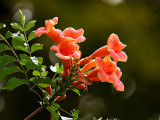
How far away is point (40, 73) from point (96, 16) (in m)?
5.81

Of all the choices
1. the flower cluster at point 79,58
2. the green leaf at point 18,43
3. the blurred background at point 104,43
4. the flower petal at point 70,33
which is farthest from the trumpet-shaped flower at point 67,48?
the blurred background at point 104,43

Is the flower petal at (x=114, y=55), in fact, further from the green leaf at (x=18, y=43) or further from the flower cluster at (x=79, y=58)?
the green leaf at (x=18, y=43)

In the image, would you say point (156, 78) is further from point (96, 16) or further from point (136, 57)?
point (96, 16)

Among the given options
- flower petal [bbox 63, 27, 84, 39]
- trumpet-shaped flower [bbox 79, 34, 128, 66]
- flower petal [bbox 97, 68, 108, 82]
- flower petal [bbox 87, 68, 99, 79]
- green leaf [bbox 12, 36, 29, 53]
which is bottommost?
flower petal [bbox 97, 68, 108, 82]

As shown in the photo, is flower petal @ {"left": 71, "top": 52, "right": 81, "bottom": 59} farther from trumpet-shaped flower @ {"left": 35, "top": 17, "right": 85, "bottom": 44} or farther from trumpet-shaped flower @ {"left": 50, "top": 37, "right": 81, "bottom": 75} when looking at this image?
trumpet-shaped flower @ {"left": 35, "top": 17, "right": 85, "bottom": 44}

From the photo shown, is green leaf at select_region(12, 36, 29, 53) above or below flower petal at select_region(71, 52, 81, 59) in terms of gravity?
above

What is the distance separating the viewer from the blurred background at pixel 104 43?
23.2 ft

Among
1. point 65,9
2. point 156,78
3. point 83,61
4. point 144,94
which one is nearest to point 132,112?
point 144,94

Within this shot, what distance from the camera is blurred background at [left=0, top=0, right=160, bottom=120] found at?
7.06 metres

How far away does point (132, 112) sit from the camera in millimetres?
7359

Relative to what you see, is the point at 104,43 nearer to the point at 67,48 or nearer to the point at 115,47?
the point at 115,47

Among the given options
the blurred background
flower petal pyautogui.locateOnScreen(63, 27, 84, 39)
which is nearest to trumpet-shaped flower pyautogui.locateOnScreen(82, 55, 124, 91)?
flower petal pyautogui.locateOnScreen(63, 27, 84, 39)

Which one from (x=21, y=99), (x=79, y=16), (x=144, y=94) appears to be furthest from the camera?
(x=144, y=94)

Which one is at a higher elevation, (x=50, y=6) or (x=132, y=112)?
(x=50, y=6)
